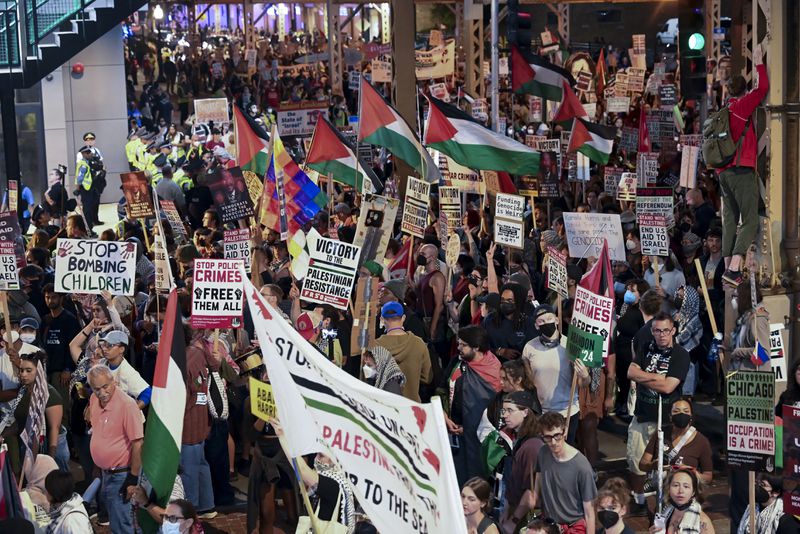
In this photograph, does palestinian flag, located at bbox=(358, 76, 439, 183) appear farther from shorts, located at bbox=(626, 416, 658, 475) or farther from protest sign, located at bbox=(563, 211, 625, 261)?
shorts, located at bbox=(626, 416, 658, 475)

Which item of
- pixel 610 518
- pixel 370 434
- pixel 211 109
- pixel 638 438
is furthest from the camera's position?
pixel 211 109

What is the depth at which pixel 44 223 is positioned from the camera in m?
19.6

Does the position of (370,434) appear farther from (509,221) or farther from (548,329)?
(509,221)

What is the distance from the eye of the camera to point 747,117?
10453mm

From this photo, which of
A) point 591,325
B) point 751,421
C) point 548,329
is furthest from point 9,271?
point 751,421

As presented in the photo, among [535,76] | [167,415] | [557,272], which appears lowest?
[167,415]

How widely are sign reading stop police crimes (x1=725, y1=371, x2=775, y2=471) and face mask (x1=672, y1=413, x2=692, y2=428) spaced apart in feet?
2.71

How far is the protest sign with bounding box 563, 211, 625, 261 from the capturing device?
532 inches

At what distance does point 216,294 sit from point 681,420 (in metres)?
3.84

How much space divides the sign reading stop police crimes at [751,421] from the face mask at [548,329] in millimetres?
2218

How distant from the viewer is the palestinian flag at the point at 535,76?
21359 millimetres

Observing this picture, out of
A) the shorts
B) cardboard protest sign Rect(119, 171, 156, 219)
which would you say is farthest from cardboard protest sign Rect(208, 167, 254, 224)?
the shorts

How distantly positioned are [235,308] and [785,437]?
449cm

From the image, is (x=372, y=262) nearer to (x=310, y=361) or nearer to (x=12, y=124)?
(x=310, y=361)
